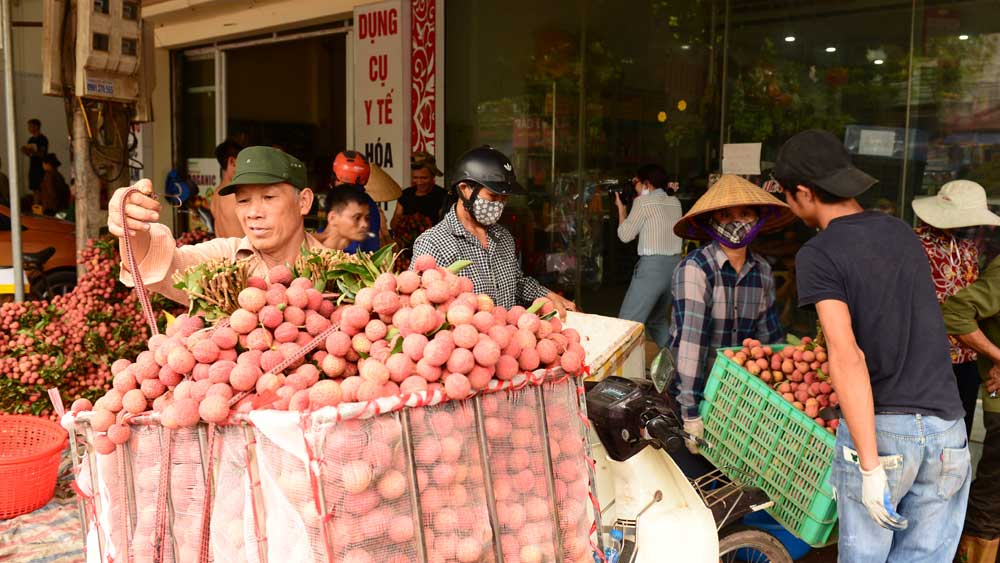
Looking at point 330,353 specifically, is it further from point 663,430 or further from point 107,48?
point 107,48

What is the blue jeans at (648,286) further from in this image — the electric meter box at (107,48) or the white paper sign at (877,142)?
the electric meter box at (107,48)

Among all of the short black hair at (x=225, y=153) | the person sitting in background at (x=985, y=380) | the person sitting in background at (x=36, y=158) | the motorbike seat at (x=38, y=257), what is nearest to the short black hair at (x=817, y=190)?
the person sitting in background at (x=985, y=380)

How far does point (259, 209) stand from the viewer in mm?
2881

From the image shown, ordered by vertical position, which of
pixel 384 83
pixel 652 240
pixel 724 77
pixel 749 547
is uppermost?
pixel 384 83

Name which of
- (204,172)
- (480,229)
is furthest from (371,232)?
(204,172)

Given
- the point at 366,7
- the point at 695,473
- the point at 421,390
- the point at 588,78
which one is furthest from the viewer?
the point at 366,7

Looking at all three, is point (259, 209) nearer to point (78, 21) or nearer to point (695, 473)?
point (695, 473)

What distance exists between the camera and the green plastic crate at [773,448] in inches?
115

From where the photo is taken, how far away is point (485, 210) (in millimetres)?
3580

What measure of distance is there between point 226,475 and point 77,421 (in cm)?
44

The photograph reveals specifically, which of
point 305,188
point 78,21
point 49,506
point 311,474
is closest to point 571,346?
point 311,474

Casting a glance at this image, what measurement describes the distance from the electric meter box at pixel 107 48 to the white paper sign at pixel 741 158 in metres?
4.60

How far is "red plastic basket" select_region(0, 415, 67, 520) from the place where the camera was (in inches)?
146

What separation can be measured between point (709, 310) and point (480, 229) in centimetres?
113
